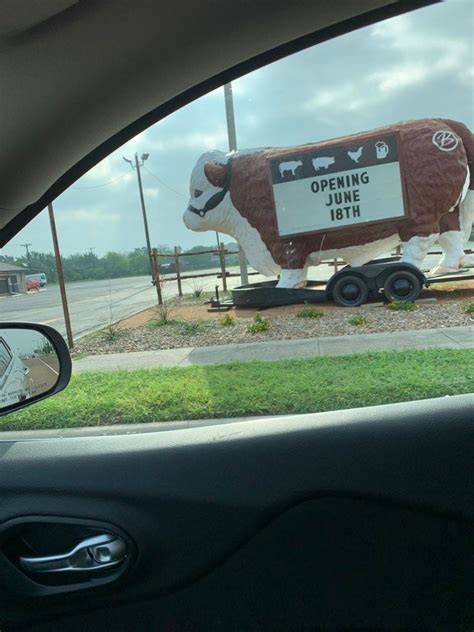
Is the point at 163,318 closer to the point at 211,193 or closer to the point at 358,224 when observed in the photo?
the point at 211,193

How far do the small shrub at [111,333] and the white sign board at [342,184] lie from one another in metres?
4.10

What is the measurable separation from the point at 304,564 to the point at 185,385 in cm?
310

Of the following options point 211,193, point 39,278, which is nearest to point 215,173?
point 211,193

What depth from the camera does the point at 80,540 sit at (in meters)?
1.45

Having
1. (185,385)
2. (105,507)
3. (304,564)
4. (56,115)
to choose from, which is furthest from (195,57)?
(185,385)

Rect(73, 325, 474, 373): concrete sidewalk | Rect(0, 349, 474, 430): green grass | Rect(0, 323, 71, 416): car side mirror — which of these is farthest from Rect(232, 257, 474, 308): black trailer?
Rect(0, 323, 71, 416): car side mirror

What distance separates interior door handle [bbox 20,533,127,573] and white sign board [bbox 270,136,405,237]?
8.34 m

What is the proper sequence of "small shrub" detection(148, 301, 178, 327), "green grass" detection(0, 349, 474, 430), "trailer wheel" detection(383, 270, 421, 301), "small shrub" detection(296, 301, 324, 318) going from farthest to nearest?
"trailer wheel" detection(383, 270, 421, 301) → "small shrub" detection(148, 301, 178, 327) → "small shrub" detection(296, 301, 324, 318) → "green grass" detection(0, 349, 474, 430)

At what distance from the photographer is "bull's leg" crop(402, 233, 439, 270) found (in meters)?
9.47

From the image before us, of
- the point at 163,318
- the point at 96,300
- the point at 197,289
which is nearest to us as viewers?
the point at 96,300

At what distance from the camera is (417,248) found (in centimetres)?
952

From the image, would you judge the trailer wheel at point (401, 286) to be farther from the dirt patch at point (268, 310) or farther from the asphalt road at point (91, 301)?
the asphalt road at point (91, 301)

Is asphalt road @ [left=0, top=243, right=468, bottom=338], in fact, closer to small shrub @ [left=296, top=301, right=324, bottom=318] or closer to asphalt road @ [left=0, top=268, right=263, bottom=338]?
asphalt road @ [left=0, top=268, right=263, bottom=338]

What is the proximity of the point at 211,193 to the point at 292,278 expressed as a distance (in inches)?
92.0
